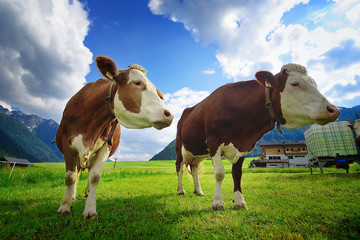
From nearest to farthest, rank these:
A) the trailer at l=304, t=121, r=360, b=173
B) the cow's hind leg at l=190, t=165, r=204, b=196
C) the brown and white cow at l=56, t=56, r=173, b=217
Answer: the brown and white cow at l=56, t=56, r=173, b=217
the cow's hind leg at l=190, t=165, r=204, b=196
the trailer at l=304, t=121, r=360, b=173

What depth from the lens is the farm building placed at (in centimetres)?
4583

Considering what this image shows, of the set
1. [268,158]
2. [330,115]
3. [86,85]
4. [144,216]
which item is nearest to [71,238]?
[144,216]

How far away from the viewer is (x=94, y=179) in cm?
306

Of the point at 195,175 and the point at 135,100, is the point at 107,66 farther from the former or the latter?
the point at 195,175

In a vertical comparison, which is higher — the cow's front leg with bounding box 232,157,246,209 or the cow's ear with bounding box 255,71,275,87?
the cow's ear with bounding box 255,71,275,87

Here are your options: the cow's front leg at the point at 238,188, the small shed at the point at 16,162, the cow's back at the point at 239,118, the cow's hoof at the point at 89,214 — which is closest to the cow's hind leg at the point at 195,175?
the cow's front leg at the point at 238,188

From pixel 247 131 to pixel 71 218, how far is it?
356 centimetres

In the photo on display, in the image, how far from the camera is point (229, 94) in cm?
396

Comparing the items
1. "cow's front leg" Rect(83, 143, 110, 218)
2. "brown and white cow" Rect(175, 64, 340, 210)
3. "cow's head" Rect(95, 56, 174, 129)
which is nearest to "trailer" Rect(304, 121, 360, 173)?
"brown and white cow" Rect(175, 64, 340, 210)

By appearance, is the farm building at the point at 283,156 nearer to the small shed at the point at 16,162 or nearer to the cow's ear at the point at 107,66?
the small shed at the point at 16,162

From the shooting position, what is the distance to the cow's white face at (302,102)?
2.83 meters

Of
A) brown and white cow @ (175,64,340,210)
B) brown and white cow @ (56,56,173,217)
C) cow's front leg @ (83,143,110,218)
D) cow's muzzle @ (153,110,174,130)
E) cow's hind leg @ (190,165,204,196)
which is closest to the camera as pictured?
cow's muzzle @ (153,110,174,130)

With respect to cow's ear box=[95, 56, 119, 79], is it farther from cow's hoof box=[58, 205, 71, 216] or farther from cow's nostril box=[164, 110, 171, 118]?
cow's hoof box=[58, 205, 71, 216]

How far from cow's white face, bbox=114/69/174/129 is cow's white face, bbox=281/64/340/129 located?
231 centimetres
